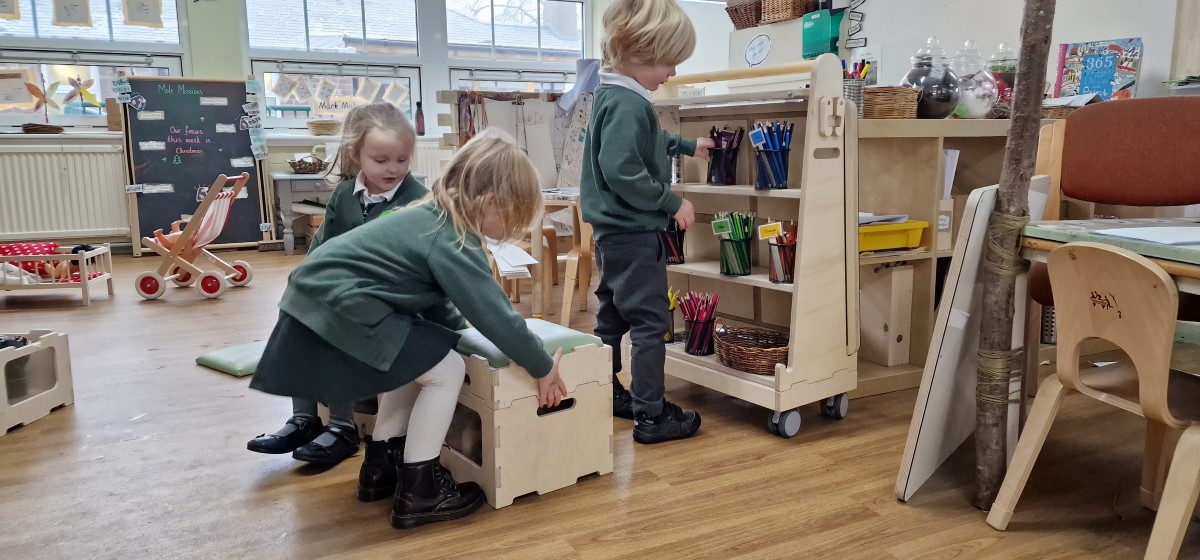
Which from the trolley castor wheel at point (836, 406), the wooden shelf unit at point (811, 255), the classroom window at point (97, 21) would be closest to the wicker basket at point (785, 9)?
the wooden shelf unit at point (811, 255)

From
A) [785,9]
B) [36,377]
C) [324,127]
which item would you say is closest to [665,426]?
[36,377]

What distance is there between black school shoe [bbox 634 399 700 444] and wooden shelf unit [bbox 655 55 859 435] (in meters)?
0.16

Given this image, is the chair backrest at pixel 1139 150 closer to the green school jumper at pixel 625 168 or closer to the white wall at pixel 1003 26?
the green school jumper at pixel 625 168

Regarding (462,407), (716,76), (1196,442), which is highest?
(716,76)

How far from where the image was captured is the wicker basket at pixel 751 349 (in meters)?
2.30

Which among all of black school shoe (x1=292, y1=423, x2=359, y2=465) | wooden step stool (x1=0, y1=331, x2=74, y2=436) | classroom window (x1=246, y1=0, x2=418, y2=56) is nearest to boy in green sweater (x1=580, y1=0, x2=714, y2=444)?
black school shoe (x1=292, y1=423, x2=359, y2=465)

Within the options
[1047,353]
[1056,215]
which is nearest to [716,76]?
[1056,215]

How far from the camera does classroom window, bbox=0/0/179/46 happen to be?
5.90 m

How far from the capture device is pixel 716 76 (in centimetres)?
253

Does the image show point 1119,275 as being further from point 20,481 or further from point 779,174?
point 20,481

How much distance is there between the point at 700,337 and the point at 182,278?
11.9 ft

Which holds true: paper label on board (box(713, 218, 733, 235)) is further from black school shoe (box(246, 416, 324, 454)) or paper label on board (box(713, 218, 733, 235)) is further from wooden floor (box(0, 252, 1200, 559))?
black school shoe (box(246, 416, 324, 454))

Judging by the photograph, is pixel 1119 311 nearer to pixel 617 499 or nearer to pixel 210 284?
pixel 617 499

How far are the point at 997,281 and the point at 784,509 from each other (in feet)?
2.16
